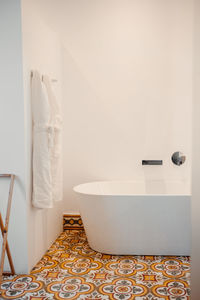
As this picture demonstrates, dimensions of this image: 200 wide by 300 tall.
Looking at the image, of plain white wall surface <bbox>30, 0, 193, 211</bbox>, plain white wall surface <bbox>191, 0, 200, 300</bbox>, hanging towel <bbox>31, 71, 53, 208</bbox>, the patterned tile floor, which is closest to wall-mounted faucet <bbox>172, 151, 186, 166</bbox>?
plain white wall surface <bbox>30, 0, 193, 211</bbox>

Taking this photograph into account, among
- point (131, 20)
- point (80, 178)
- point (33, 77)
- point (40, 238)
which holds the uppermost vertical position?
point (131, 20)

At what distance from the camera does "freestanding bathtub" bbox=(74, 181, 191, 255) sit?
105 inches

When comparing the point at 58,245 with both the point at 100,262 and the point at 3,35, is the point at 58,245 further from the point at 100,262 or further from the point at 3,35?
the point at 3,35

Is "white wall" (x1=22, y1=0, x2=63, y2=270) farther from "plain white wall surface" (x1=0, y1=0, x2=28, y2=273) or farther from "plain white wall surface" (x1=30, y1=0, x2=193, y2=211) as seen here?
"plain white wall surface" (x1=30, y1=0, x2=193, y2=211)

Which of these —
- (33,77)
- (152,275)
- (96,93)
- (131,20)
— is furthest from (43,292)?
(131,20)

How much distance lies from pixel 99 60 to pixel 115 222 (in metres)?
1.98

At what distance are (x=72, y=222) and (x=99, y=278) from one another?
137cm

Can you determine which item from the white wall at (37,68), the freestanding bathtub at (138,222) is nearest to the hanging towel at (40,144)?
the white wall at (37,68)

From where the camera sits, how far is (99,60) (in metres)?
3.55

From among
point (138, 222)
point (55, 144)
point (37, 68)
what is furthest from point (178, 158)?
point (37, 68)

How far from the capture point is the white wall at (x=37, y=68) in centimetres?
237

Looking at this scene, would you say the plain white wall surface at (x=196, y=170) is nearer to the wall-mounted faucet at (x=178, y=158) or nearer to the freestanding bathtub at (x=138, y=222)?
the freestanding bathtub at (x=138, y=222)

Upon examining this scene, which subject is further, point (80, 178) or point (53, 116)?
point (80, 178)

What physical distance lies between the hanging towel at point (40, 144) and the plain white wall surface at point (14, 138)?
0.14 meters
